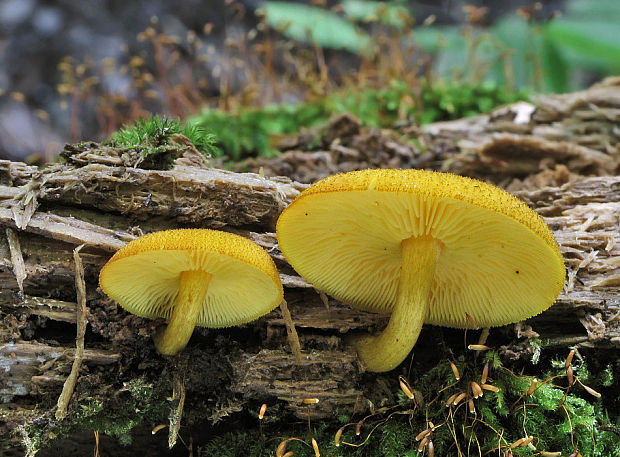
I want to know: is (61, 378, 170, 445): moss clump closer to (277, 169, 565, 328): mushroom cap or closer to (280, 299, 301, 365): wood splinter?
(280, 299, 301, 365): wood splinter

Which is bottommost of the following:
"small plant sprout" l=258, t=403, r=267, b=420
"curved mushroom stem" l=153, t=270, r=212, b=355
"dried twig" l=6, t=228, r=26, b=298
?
"small plant sprout" l=258, t=403, r=267, b=420

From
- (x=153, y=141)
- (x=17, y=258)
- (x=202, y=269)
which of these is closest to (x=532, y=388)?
(x=202, y=269)

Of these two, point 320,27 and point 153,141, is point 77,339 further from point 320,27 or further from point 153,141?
point 320,27

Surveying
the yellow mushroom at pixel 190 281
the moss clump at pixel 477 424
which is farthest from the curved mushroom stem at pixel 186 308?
the moss clump at pixel 477 424

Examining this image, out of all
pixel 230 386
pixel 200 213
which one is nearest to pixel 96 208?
pixel 200 213

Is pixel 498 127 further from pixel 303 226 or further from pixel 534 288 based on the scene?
pixel 303 226

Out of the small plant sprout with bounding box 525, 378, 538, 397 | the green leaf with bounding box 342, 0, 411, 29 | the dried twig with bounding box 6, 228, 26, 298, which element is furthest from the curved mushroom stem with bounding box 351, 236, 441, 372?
the green leaf with bounding box 342, 0, 411, 29

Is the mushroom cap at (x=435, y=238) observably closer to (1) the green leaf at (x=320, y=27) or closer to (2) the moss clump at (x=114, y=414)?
(2) the moss clump at (x=114, y=414)

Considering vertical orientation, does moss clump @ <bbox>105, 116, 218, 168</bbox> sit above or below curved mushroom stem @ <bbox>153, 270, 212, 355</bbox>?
above
